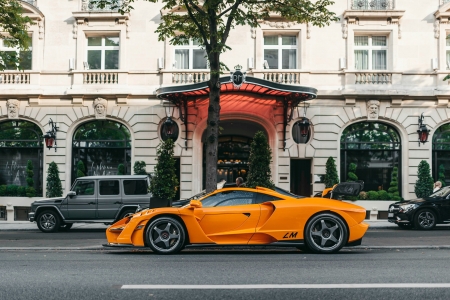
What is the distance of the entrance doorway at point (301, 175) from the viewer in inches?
1038

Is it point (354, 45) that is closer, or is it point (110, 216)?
point (110, 216)

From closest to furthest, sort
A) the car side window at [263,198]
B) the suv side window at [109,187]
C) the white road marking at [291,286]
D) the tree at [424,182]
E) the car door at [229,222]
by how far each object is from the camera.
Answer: the white road marking at [291,286]
the car door at [229,222]
the car side window at [263,198]
the suv side window at [109,187]
the tree at [424,182]

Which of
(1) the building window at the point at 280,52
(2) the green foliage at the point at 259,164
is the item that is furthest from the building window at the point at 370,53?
(2) the green foliage at the point at 259,164

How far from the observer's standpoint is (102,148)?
26.3 m

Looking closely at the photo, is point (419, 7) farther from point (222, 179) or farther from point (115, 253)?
point (115, 253)

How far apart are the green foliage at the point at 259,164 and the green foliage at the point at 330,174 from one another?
458 centimetres

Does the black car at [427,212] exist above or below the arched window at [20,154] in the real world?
below

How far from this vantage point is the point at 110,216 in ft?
63.4

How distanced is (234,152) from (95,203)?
9.17 m

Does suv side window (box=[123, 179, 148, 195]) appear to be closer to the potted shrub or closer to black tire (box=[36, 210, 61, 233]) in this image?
the potted shrub

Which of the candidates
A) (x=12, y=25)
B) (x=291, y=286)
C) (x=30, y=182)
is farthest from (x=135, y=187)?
(x=291, y=286)

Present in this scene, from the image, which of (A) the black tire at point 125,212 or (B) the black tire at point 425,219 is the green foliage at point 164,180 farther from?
(B) the black tire at point 425,219

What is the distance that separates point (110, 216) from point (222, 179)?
858 centimetres

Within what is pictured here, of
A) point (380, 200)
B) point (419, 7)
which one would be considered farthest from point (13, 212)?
Answer: point (419, 7)
